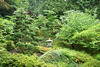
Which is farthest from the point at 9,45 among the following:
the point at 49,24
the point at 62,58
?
the point at 49,24

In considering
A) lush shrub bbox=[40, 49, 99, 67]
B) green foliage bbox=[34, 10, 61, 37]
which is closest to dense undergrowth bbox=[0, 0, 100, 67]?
lush shrub bbox=[40, 49, 99, 67]

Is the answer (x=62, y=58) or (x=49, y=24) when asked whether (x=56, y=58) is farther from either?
(x=49, y=24)

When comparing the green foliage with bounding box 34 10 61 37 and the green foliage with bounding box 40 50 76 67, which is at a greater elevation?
the green foliage with bounding box 34 10 61 37

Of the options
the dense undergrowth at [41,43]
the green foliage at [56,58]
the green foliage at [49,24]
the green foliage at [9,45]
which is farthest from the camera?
the green foliage at [49,24]

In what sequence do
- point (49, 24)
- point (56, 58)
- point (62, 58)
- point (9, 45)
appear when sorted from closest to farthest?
point (56, 58)
point (62, 58)
point (9, 45)
point (49, 24)

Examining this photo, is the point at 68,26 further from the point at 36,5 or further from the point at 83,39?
the point at 36,5

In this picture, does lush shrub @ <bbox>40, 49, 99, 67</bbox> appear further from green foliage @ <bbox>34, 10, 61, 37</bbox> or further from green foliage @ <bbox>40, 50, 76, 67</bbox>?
green foliage @ <bbox>34, 10, 61, 37</bbox>

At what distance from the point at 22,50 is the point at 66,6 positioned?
28.4 feet

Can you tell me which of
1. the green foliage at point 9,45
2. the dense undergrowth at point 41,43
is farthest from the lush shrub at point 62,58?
the green foliage at point 9,45

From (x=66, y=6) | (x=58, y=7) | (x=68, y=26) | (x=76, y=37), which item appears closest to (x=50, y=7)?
(x=58, y=7)

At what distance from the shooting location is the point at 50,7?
12.3 meters

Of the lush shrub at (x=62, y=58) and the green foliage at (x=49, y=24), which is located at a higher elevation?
the green foliage at (x=49, y=24)

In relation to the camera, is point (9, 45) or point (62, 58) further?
point (9, 45)

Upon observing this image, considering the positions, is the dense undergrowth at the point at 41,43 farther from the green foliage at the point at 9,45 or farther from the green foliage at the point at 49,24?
the green foliage at the point at 49,24
